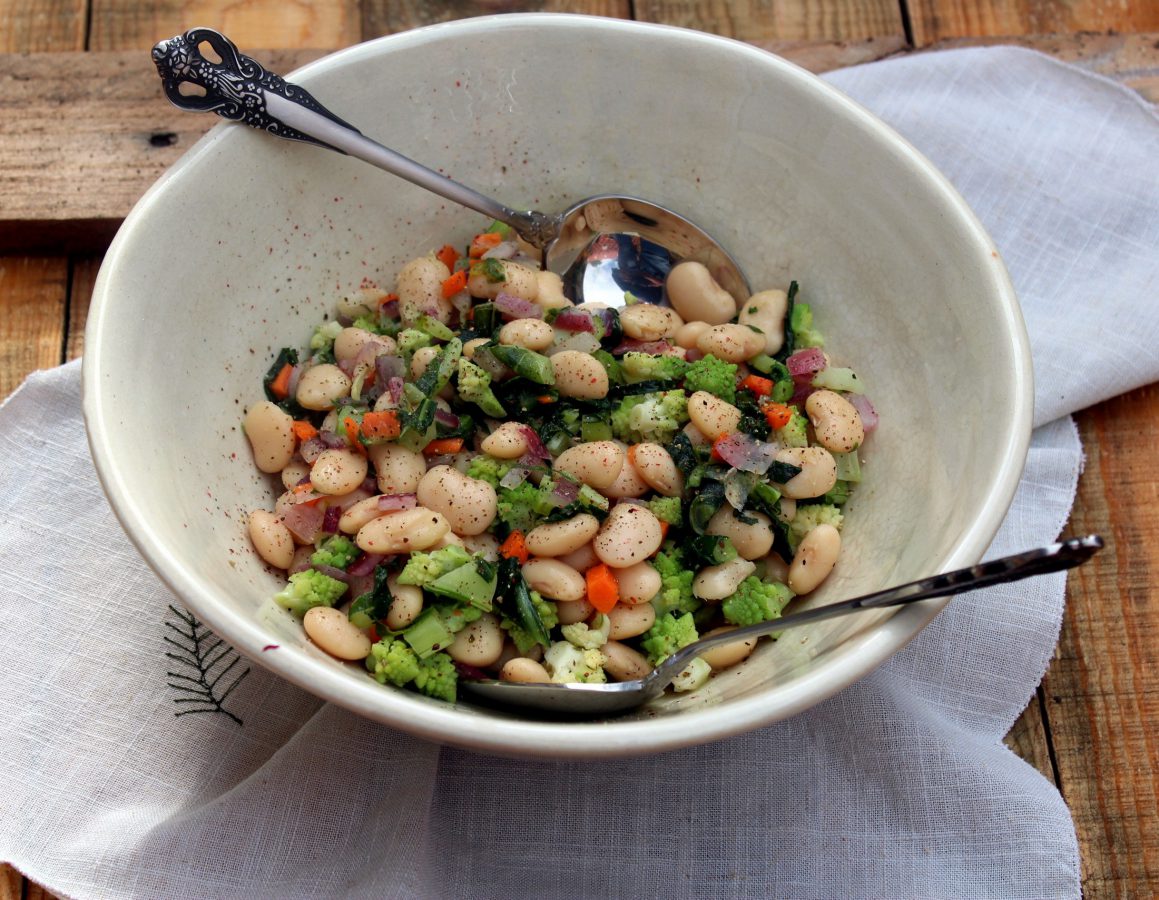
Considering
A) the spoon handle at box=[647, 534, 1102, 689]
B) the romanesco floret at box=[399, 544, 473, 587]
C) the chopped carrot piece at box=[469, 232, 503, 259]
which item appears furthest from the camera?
the chopped carrot piece at box=[469, 232, 503, 259]

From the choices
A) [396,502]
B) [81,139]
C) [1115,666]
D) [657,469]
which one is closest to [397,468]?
[396,502]

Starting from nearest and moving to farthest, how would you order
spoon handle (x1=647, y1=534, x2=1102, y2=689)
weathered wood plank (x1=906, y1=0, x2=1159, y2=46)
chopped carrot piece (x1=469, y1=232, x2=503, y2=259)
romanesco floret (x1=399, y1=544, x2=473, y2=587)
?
spoon handle (x1=647, y1=534, x2=1102, y2=689) → romanesco floret (x1=399, y1=544, x2=473, y2=587) → chopped carrot piece (x1=469, y1=232, x2=503, y2=259) → weathered wood plank (x1=906, y1=0, x2=1159, y2=46)

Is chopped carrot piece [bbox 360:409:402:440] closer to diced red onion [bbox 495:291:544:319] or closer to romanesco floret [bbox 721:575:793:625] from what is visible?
diced red onion [bbox 495:291:544:319]

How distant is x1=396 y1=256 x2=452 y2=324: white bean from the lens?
1797 millimetres

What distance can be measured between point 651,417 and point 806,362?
29 centimetres

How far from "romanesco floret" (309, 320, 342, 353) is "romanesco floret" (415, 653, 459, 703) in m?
0.60

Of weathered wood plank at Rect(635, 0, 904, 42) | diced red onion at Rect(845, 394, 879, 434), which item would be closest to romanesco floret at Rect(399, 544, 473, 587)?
diced red onion at Rect(845, 394, 879, 434)

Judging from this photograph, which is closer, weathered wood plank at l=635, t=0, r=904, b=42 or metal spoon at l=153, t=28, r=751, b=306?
metal spoon at l=153, t=28, r=751, b=306

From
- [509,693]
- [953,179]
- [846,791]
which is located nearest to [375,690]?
[509,693]

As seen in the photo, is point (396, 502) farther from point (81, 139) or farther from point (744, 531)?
point (81, 139)

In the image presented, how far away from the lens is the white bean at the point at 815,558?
1574 mm

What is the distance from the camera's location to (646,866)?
166 cm

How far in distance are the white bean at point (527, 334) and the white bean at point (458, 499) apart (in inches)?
9.8

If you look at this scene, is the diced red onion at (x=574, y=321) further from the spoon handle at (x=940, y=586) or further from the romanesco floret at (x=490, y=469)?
the spoon handle at (x=940, y=586)
